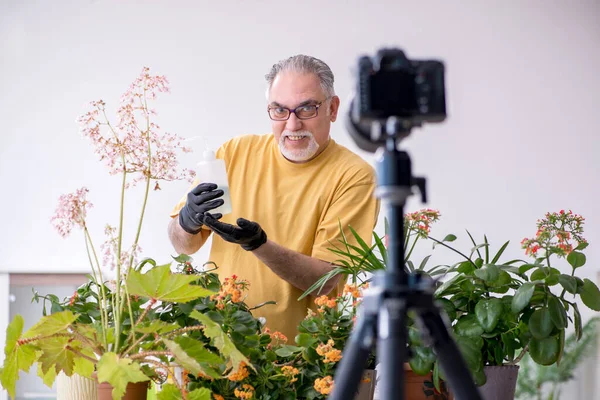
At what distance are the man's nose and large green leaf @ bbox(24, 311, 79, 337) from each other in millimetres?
1025

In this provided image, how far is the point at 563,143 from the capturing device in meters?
3.61

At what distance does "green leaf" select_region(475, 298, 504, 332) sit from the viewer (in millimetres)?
1058

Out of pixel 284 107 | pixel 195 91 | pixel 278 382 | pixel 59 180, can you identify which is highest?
pixel 195 91

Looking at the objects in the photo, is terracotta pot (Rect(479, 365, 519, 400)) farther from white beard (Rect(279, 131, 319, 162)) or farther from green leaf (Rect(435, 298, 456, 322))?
white beard (Rect(279, 131, 319, 162))

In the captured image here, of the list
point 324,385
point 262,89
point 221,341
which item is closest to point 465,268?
point 324,385

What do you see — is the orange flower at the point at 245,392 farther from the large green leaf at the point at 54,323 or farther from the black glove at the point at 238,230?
the black glove at the point at 238,230

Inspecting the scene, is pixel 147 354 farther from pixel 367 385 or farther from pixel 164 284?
pixel 367 385

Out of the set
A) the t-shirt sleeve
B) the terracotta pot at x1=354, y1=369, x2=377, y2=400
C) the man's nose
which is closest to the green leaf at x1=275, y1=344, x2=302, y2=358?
the terracotta pot at x1=354, y1=369, x2=377, y2=400

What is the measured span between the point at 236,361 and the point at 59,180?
3.02 meters

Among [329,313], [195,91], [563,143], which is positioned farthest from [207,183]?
[563,143]

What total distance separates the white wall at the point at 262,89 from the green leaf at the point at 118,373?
2.71 m

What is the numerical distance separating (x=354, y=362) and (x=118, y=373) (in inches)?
14.8

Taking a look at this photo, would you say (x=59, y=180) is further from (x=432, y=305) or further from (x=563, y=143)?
(x=432, y=305)

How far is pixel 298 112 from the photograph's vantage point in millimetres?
1895
